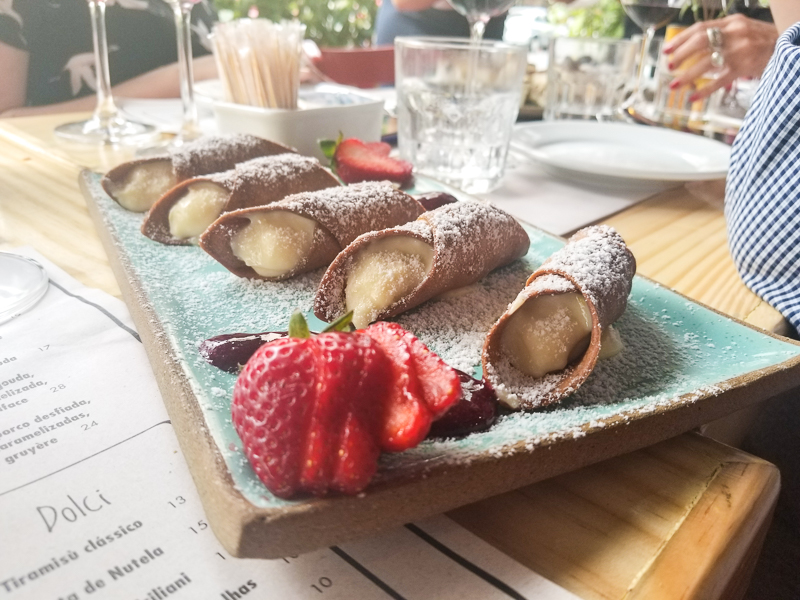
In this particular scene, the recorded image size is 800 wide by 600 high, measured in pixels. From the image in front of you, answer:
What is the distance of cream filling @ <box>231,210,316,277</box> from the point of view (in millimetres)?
867

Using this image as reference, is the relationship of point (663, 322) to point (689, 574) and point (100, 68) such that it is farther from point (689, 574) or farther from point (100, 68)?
point (100, 68)

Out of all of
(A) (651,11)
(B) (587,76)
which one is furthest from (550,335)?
(A) (651,11)

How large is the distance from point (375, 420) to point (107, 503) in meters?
0.23

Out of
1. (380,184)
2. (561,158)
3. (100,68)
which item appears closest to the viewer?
(380,184)

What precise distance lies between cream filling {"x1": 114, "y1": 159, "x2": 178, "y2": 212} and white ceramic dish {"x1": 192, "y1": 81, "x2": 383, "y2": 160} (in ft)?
0.95

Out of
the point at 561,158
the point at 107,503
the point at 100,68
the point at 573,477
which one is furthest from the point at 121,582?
the point at 100,68

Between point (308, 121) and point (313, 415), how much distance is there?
3.46 ft

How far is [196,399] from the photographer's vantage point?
21.4 inches

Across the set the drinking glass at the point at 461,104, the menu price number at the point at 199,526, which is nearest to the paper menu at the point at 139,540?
the menu price number at the point at 199,526

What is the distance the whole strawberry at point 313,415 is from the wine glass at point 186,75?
1.23 metres

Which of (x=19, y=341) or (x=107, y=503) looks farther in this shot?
(x=19, y=341)

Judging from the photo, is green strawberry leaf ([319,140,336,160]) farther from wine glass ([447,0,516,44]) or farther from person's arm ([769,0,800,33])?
person's arm ([769,0,800,33])

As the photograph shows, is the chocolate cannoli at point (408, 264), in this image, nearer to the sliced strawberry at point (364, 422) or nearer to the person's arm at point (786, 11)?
the sliced strawberry at point (364, 422)

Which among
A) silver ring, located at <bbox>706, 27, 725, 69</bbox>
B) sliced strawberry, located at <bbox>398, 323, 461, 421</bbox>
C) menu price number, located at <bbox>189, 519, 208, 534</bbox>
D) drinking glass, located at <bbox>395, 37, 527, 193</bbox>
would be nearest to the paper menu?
menu price number, located at <bbox>189, 519, 208, 534</bbox>
